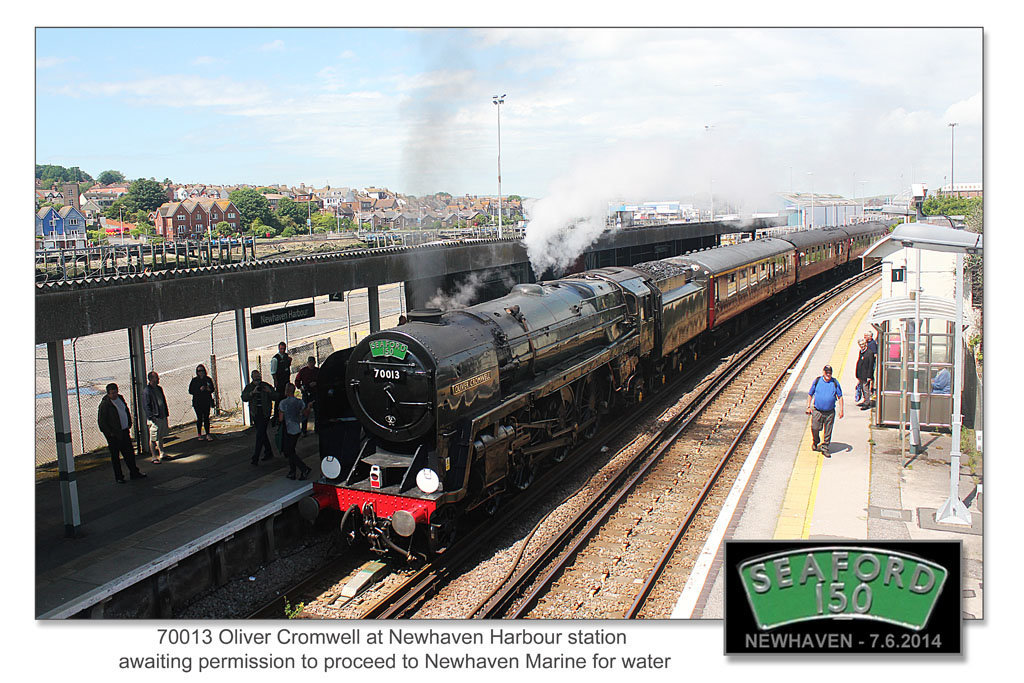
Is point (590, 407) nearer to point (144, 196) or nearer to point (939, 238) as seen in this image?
point (939, 238)

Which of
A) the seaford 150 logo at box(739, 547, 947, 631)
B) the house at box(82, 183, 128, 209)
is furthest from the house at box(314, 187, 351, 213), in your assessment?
the seaford 150 logo at box(739, 547, 947, 631)

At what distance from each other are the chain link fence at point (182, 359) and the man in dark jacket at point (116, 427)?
1.53 meters

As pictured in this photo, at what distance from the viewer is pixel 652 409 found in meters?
16.1

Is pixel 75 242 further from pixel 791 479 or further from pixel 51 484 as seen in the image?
pixel 791 479

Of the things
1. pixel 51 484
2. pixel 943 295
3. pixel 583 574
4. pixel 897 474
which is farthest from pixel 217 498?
pixel 943 295

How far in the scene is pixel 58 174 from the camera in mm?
13602

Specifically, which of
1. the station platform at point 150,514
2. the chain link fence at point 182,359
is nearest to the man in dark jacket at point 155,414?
the station platform at point 150,514

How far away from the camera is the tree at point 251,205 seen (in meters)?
26.1

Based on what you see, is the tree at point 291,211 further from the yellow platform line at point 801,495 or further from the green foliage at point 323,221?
the yellow platform line at point 801,495

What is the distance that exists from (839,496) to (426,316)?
249 inches

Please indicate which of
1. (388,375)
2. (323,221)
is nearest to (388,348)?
(388,375)

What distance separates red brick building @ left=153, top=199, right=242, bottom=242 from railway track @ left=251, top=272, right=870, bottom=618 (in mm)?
8553

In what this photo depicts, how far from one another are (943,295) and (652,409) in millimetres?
5913

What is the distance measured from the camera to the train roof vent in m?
10.0
